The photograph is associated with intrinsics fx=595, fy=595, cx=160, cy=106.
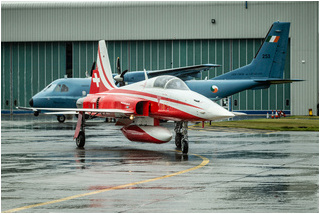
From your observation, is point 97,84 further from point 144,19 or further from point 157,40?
point 157,40

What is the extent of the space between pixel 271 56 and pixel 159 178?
32.0m

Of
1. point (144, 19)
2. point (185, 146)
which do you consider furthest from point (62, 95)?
point (185, 146)

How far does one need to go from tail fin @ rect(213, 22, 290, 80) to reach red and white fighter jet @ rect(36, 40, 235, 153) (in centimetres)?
2275

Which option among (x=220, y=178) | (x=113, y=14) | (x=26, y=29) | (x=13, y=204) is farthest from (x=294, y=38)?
(x=13, y=204)

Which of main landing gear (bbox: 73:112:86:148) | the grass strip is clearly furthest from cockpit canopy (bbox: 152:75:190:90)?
the grass strip

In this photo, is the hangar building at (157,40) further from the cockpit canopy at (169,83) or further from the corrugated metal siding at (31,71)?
the cockpit canopy at (169,83)

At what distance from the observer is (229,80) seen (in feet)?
146

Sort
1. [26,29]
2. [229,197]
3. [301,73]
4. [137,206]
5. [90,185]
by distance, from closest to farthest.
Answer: [137,206] → [229,197] → [90,185] → [301,73] → [26,29]

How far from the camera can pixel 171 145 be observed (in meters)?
22.3

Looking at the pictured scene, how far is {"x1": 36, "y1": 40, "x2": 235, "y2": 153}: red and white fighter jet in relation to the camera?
18.6 metres

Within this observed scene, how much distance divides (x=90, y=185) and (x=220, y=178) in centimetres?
285

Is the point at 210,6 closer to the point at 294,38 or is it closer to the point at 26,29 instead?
the point at 294,38

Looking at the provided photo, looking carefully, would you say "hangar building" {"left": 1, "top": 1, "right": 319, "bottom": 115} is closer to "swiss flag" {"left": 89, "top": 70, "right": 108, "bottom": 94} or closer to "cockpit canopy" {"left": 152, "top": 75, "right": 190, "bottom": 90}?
"swiss flag" {"left": 89, "top": 70, "right": 108, "bottom": 94}

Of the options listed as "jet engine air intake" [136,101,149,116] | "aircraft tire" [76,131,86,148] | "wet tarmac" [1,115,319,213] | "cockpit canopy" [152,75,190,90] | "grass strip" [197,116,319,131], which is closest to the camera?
"wet tarmac" [1,115,319,213]
